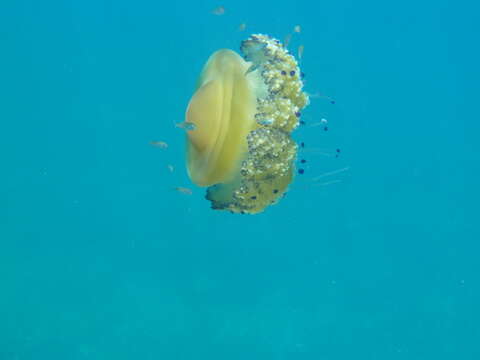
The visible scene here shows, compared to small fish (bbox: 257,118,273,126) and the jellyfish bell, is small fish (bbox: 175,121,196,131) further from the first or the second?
small fish (bbox: 257,118,273,126)

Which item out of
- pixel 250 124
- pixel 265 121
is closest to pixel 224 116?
pixel 250 124

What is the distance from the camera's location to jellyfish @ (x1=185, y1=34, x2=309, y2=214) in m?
3.07

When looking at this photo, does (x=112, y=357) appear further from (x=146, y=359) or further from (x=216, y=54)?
(x=216, y=54)

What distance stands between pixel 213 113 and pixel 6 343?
7601mm

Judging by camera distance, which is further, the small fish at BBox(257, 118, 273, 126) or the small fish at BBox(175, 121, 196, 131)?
the small fish at BBox(175, 121, 196, 131)

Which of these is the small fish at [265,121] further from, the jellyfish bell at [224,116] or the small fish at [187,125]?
the small fish at [187,125]

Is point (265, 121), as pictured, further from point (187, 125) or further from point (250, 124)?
point (187, 125)

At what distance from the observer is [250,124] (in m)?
3.10

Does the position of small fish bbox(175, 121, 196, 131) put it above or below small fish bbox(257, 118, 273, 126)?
above

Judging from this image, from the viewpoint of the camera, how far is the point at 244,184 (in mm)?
3148

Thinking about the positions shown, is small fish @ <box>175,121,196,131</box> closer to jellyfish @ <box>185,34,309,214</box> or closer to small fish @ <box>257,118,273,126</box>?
jellyfish @ <box>185,34,309,214</box>

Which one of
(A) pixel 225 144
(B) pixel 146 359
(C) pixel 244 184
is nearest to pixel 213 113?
(A) pixel 225 144

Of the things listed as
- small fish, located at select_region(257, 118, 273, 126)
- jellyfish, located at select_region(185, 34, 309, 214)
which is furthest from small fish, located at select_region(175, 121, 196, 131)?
small fish, located at select_region(257, 118, 273, 126)

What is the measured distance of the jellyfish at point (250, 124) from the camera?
10.1 ft
